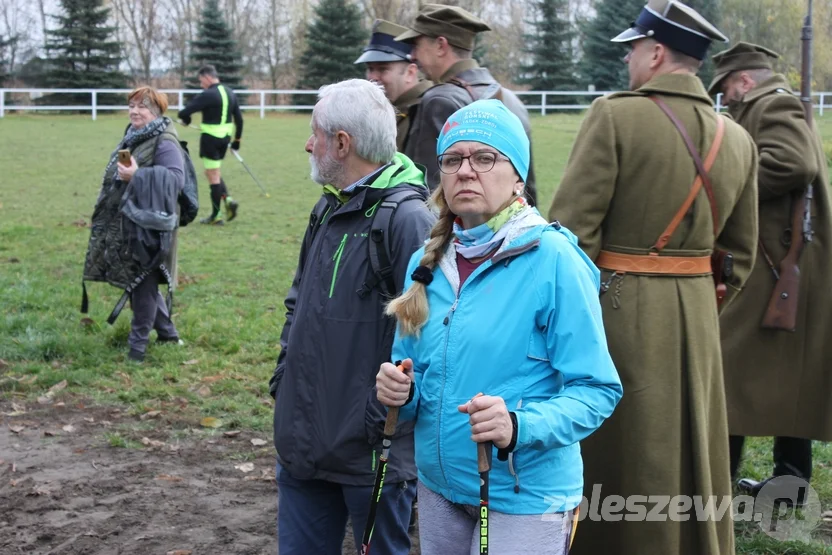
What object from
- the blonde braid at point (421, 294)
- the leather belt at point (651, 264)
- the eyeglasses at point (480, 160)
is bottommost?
the leather belt at point (651, 264)

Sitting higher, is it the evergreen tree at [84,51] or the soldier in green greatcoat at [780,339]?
the evergreen tree at [84,51]

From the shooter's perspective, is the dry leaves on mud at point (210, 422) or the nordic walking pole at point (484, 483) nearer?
the nordic walking pole at point (484, 483)

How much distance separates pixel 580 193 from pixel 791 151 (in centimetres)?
173

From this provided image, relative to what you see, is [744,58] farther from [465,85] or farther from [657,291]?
[657,291]

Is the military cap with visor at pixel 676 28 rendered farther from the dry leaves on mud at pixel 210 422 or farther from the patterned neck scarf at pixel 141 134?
the patterned neck scarf at pixel 141 134

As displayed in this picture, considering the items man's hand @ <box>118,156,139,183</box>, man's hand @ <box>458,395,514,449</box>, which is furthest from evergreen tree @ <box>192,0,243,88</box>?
man's hand @ <box>458,395,514,449</box>

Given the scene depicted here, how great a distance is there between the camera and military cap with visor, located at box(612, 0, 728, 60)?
4027 mm

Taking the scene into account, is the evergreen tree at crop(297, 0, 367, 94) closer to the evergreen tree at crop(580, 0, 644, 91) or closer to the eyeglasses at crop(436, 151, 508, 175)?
the evergreen tree at crop(580, 0, 644, 91)

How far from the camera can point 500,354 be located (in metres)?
2.72

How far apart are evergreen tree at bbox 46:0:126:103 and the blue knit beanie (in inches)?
1699

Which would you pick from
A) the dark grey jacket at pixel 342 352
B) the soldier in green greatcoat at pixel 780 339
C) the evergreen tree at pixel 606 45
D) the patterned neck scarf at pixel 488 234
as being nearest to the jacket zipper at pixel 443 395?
the patterned neck scarf at pixel 488 234

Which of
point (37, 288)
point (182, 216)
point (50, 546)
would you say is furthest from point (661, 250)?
point (37, 288)

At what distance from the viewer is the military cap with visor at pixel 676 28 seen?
403cm

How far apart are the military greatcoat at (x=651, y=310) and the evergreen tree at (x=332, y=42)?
4150cm
